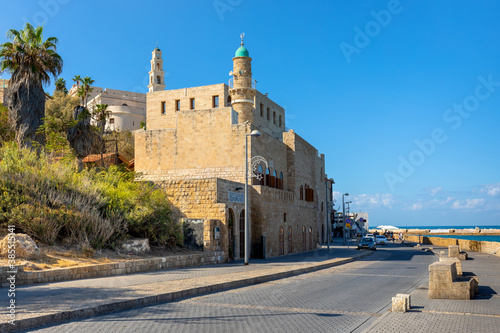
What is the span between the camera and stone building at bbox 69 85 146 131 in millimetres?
71375

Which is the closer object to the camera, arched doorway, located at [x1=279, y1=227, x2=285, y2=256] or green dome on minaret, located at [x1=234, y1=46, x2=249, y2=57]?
arched doorway, located at [x1=279, y1=227, x2=285, y2=256]

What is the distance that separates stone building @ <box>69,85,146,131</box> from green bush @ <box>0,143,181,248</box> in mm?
47918

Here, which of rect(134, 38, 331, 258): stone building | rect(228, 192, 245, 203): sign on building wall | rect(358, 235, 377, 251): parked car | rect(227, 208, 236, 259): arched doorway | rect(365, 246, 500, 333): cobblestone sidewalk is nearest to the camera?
rect(365, 246, 500, 333): cobblestone sidewalk

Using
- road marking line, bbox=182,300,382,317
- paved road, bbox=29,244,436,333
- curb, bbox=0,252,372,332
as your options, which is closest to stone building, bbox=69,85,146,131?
curb, bbox=0,252,372,332

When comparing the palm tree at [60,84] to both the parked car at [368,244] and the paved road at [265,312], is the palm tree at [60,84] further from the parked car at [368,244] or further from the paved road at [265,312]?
the paved road at [265,312]

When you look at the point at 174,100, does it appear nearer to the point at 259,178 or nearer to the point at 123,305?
the point at 259,178

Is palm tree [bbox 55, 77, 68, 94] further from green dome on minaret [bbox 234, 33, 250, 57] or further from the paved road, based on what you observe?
the paved road

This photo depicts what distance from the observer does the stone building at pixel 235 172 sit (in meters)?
24.8

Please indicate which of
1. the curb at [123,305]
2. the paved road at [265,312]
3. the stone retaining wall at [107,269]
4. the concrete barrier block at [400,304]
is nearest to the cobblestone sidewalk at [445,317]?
the concrete barrier block at [400,304]

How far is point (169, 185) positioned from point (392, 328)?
19164 mm

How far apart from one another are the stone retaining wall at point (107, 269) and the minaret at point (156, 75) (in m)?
51.0

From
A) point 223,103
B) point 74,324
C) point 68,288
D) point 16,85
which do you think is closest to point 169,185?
point 16,85

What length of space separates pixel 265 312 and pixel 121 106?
2643 inches

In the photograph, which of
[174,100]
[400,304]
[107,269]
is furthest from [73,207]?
[174,100]
